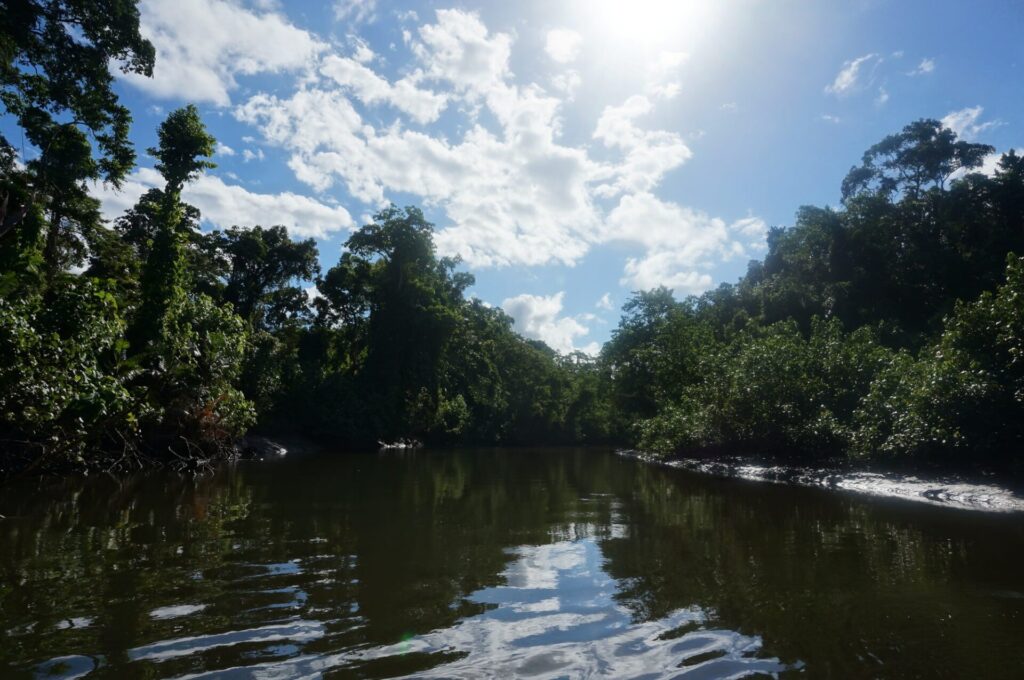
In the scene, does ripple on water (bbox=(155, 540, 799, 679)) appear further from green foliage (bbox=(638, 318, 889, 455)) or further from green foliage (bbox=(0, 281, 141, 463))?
green foliage (bbox=(638, 318, 889, 455))

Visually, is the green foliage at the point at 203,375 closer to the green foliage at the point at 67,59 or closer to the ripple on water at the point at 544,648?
the green foliage at the point at 67,59

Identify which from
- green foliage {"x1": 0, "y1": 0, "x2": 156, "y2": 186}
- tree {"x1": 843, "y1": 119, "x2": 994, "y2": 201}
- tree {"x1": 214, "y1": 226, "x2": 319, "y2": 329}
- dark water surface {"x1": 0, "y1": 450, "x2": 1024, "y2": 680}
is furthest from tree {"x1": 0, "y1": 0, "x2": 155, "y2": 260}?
tree {"x1": 843, "y1": 119, "x2": 994, "y2": 201}

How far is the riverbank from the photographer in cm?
1114

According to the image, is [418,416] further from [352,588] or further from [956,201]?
[352,588]

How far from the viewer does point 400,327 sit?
37031 mm

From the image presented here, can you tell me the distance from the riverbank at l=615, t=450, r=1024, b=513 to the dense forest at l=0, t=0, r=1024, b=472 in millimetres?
703

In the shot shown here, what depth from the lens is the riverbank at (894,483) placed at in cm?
1114

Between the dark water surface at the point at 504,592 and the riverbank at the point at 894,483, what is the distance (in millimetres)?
1311

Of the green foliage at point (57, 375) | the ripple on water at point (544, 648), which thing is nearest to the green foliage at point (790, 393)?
the ripple on water at point (544, 648)

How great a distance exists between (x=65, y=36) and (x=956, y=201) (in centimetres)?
3697

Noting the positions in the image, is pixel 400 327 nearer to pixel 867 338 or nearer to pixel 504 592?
pixel 867 338

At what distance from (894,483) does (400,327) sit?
2829 centimetres

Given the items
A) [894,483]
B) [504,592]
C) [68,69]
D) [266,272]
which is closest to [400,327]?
[266,272]

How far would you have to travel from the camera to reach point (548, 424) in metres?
57.1
